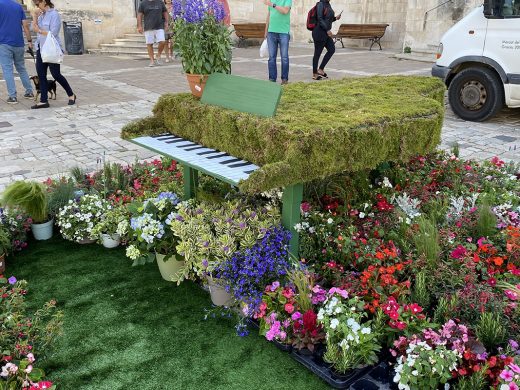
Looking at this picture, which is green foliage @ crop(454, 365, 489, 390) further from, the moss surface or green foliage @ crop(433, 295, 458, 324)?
the moss surface

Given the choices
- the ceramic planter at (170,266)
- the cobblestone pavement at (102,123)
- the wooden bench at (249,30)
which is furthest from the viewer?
the wooden bench at (249,30)

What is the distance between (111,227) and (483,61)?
22.3 ft

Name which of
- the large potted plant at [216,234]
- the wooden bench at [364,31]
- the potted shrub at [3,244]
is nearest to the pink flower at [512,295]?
the large potted plant at [216,234]

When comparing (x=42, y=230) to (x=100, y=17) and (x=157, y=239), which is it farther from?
(x=100, y=17)

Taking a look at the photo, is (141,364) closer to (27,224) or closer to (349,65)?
(27,224)

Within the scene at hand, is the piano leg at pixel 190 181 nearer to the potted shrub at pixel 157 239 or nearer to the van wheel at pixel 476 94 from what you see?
the potted shrub at pixel 157 239

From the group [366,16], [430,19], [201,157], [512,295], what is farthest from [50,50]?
[366,16]

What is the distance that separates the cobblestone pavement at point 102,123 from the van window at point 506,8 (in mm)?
1736

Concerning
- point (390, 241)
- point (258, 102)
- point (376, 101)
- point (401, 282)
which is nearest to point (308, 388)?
point (401, 282)

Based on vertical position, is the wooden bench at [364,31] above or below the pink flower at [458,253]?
above

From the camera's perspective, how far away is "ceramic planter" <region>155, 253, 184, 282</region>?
Answer: 3869 mm

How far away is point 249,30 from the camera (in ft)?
68.7

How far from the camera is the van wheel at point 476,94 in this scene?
27.7 feet

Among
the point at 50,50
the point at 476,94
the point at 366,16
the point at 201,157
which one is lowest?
the point at 476,94
